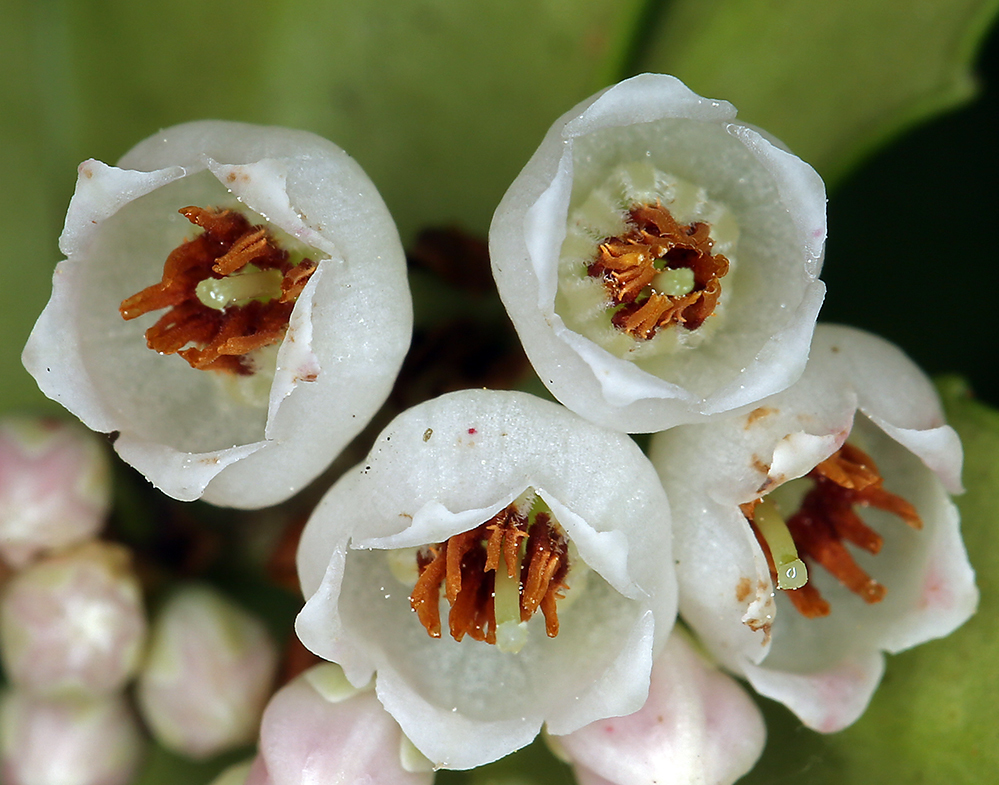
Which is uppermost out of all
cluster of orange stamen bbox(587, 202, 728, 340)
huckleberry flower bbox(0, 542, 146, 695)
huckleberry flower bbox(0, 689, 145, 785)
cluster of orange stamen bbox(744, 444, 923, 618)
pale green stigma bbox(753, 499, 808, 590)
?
cluster of orange stamen bbox(587, 202, 728, 340)

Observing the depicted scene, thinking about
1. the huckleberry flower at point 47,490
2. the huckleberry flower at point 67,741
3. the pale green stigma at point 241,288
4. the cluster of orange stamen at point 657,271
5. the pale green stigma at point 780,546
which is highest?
the cluster of orange stamen at point 657,271

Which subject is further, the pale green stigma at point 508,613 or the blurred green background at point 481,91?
the blurred green background at point 481,91

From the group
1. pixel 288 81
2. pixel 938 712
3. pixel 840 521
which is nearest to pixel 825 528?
pixel 840 521

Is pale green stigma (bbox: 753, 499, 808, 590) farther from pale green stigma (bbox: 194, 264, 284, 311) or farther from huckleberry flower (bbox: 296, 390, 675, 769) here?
pale green stigma (bbox: 194, 264, 284, 311)

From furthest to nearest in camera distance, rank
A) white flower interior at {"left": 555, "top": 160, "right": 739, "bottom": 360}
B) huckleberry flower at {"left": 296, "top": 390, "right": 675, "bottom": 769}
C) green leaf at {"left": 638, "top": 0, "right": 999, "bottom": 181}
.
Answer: green leaf at {"left": 638, "top": 0, "right": 999, "bottom": 181}
white flower interior at {"left": 555, "top": 160, "right": 739, "bottom": 360}
huckleberry flower at {"left": 296, "top": 390, "right": 675, "bottom": 769}

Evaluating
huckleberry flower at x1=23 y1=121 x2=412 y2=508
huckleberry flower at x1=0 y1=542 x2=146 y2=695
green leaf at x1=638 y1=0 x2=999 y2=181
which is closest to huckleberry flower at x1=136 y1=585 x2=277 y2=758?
huckleberry flower at x1=0 y1=542 x2=146 y2=695

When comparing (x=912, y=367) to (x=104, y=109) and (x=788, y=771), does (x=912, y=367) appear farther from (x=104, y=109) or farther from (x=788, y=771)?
(x=104, y=109)

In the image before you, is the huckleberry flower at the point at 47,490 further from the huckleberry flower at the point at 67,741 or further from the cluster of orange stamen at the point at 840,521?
the cluster of orange stamen at the point at 840,521

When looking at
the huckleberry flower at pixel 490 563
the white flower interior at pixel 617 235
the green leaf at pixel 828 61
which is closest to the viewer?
the huckleberry flower at pixel 490 563

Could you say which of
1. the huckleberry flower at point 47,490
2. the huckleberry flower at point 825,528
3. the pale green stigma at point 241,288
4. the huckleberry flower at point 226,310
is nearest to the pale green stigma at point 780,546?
the huckleberry flower at point 825,528
